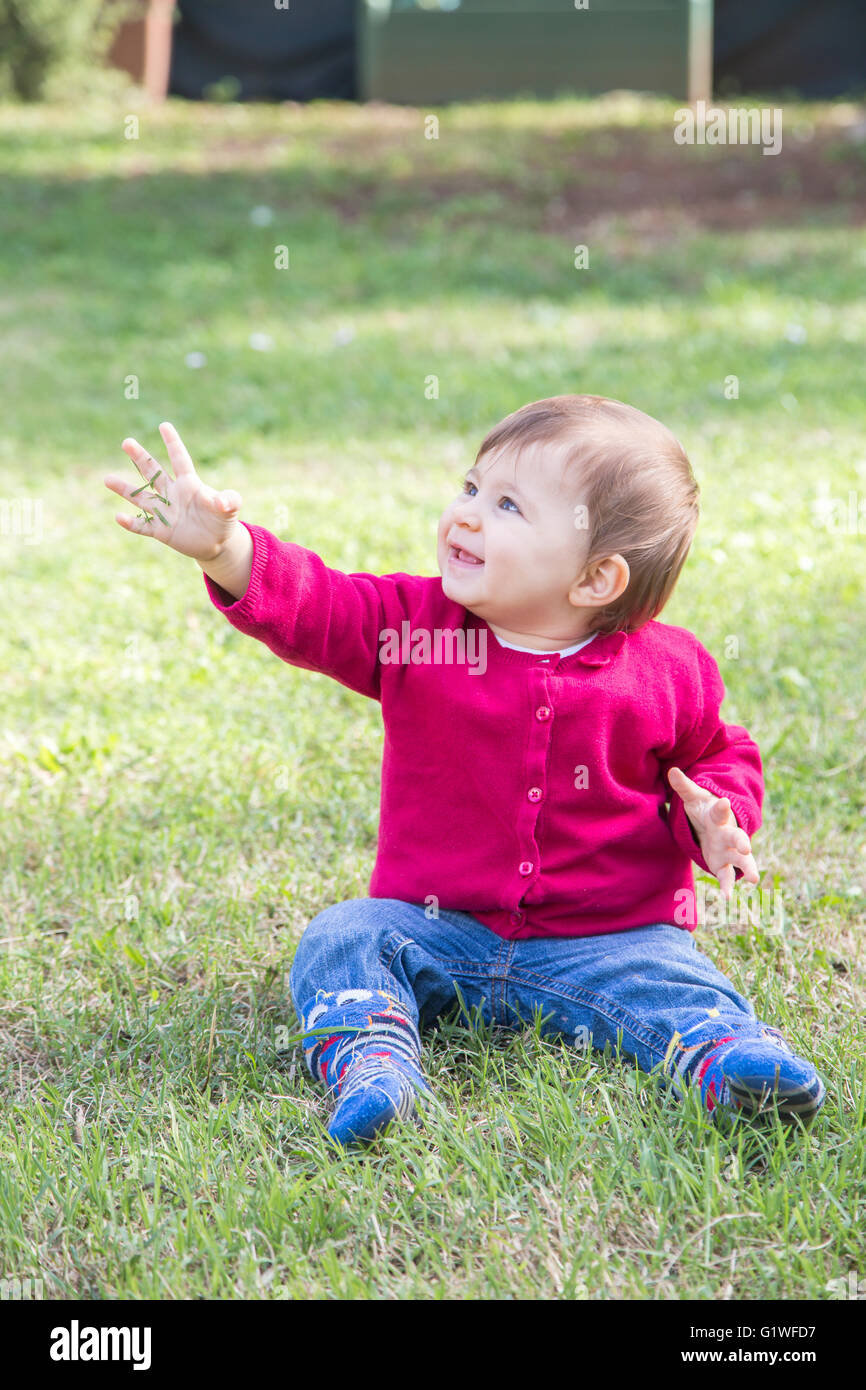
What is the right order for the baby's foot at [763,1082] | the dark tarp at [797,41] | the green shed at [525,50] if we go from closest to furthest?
the baby's foot at [763,1082] < the green shed at [525,50] < the dark tarp at [797,41]

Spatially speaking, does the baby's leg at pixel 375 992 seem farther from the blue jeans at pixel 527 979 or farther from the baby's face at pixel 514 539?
the baby's face at pixel 514 539

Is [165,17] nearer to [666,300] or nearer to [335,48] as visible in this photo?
[335,48]

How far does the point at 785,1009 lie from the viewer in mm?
2184

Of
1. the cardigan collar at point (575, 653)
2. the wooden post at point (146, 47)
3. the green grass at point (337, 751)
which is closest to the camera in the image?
the green grass at point (337, 751)

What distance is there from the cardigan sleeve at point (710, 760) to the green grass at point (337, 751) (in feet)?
1.03

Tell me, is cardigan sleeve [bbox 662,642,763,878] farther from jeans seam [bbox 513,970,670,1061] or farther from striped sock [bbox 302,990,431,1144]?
striped sock [bbox 302,990,431,1144]

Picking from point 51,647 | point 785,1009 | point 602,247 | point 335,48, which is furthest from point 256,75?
point 785,1009

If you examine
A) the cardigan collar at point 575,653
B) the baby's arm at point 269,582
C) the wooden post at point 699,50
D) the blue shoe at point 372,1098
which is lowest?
the blue shoe at point 372,1098

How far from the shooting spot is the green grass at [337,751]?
172cm

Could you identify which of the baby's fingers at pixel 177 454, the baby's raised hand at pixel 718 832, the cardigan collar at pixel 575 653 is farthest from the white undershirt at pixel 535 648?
the baby's fingers at pixel 177 454

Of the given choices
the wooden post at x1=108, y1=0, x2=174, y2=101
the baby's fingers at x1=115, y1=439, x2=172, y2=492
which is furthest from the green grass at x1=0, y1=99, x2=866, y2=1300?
the wooden post at x1=108, y1=0, x2=174, y2=101

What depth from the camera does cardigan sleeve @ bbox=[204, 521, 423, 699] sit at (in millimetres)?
2043

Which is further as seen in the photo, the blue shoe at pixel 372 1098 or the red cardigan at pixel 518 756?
the red cardigan at pixel 518 756

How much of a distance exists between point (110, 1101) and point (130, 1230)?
1.03ft
